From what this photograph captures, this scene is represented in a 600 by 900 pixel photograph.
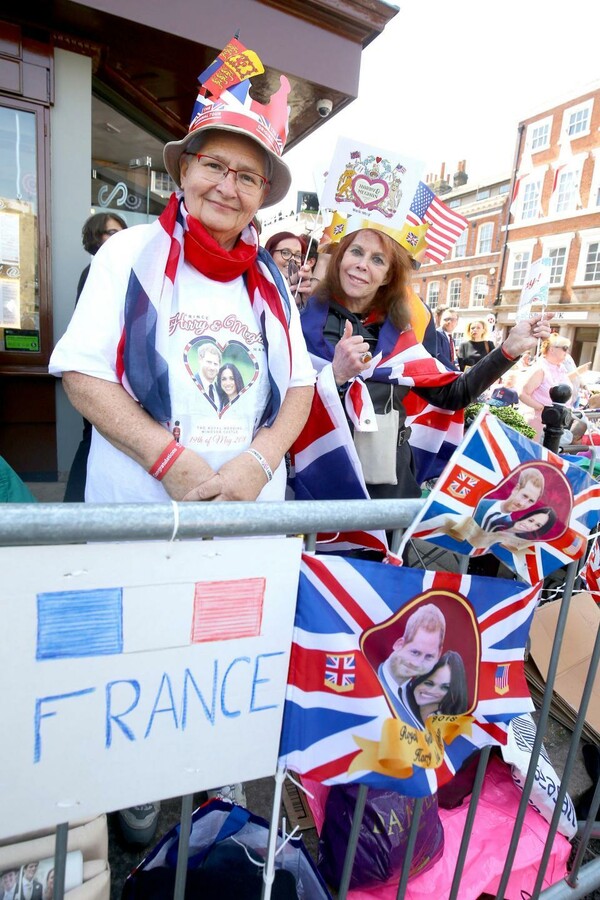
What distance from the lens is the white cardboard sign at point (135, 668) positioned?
89 cm

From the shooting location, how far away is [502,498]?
1160 millimetres

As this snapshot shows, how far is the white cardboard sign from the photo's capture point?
89cm

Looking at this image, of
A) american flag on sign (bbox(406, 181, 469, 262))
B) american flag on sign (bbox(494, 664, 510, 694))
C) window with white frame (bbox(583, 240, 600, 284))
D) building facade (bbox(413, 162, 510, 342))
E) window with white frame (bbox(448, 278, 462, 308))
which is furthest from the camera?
window with white frame (bbox(448, 278, 462, 308))

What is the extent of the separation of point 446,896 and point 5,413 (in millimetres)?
4277

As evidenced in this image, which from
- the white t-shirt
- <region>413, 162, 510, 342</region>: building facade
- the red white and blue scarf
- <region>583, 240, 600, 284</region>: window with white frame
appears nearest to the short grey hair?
the red white and blue scarf

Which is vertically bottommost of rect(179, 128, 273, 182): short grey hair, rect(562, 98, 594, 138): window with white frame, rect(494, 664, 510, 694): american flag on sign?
rect(494, 664, 510, 694): american flag on sign

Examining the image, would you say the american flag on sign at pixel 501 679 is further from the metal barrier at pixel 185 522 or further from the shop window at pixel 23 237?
the shop window at pixel 23 237

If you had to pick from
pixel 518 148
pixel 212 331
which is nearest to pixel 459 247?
pixel 518 148

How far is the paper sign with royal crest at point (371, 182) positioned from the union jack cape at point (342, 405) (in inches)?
17.1

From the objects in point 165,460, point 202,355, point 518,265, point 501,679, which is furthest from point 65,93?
point 518,265

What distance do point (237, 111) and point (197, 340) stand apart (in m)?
0.68

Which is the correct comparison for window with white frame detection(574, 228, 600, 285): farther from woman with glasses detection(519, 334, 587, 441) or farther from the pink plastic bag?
the pink plastic bag

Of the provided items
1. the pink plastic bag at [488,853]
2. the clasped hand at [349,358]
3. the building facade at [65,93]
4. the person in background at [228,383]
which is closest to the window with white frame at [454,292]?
the building facade at [65,93]

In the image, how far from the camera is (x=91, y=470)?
1.62m
